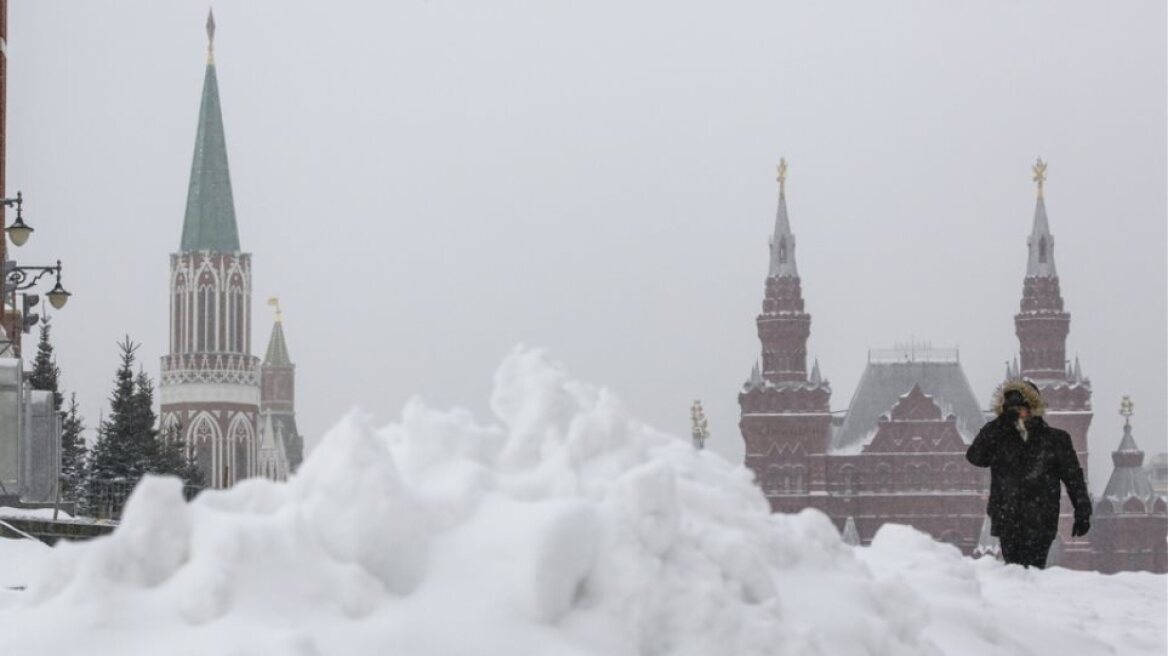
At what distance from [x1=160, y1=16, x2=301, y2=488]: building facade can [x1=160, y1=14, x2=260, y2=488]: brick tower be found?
0.19 feet

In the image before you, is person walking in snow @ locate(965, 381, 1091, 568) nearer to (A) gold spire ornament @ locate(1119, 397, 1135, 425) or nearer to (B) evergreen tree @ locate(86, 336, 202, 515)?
(B) evergreen tree @ locate(86, 336, 202, 515)

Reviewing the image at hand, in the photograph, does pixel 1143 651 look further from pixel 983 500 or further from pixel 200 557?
pixel 983 500

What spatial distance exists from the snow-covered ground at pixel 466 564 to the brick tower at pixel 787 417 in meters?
107

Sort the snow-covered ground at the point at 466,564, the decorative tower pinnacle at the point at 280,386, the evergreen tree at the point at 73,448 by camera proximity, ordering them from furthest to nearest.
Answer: the decorative tower pinnacle at the point at 280,386 → the evergreen tree at the point at 73,448 → the snow-covered ground at the point at 466,564

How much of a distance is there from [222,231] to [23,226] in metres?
96.5

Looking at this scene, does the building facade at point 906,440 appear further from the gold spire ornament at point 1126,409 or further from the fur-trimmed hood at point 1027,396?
the fur-trimmed hood at point 1027,396

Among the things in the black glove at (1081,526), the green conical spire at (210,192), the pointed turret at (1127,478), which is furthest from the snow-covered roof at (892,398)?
the black glove at (1081,526)

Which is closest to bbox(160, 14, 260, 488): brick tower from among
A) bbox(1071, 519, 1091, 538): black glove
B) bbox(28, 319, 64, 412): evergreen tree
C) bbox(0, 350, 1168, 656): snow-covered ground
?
bbox(28, 319, 64, 412): evergreen tree

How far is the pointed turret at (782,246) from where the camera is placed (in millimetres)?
115688

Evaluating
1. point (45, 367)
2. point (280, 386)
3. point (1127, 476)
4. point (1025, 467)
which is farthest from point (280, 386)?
point (1025, 467)

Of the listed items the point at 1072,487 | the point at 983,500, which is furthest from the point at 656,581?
the point at 983,500

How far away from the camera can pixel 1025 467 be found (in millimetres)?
7984

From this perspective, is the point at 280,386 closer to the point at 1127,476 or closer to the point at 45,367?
the point at 1127,476

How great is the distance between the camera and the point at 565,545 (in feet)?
11.9
